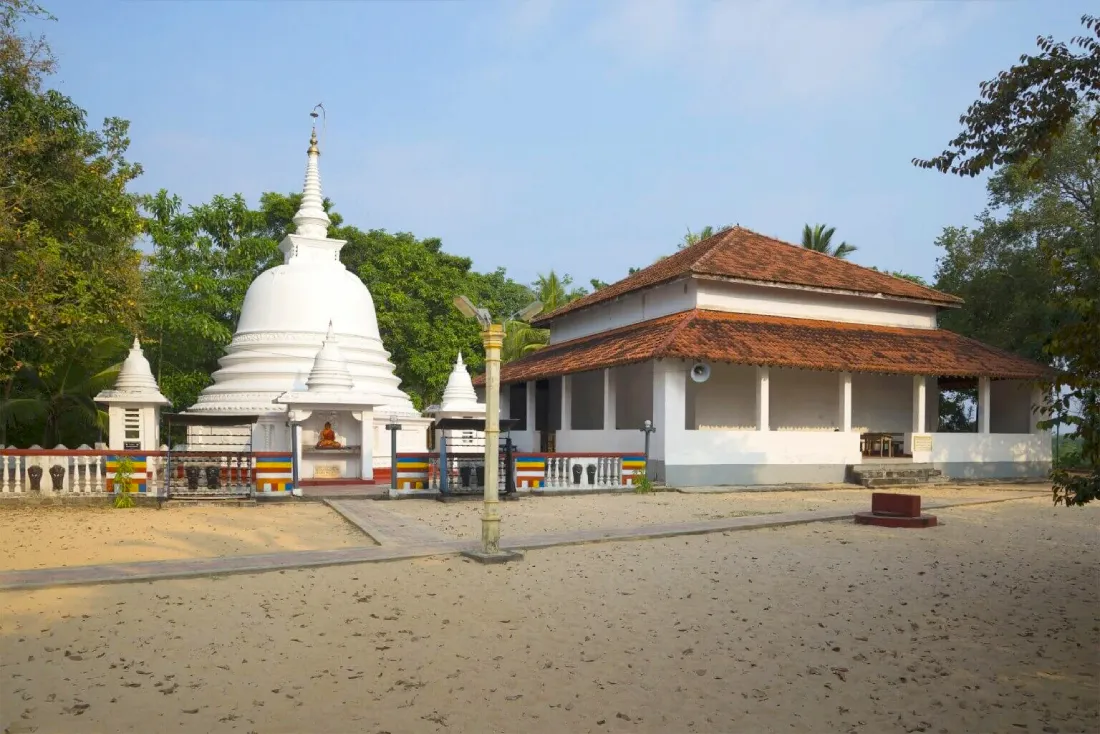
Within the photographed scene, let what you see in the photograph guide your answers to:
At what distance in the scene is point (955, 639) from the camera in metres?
6.76

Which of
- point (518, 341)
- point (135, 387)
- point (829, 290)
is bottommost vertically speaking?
point (135, 387)

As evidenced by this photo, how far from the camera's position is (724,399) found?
24516 mm

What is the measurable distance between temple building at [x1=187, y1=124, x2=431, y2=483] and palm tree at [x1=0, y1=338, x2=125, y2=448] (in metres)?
2.75

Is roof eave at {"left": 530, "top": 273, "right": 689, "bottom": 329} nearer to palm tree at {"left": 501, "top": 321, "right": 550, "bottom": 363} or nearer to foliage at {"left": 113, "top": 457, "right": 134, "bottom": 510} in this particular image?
palm tree at {"left": 501, "top": 321, "right": 550, "bottom": 363}

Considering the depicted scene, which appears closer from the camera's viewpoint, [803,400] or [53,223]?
[53,223]

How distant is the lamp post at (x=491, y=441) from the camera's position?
1016 centimetres

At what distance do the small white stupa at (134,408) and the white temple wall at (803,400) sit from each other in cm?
1647

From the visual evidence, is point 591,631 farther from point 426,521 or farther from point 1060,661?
point 426,521

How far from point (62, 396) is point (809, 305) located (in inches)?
816

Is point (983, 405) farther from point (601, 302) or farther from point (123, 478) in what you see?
point (123, 478)

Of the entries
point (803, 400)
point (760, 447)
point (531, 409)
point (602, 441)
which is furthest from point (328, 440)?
point (803, 400)

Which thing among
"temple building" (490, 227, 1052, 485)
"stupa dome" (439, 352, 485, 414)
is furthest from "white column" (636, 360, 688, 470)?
"stupa dome" (439, 352, 485, 414)

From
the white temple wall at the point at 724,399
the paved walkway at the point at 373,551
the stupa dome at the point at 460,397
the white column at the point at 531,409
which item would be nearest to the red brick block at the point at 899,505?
the paved walkway at the point at 373,551

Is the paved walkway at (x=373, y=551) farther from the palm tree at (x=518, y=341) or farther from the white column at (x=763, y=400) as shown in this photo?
the palm tree at (x=518, y=341)
